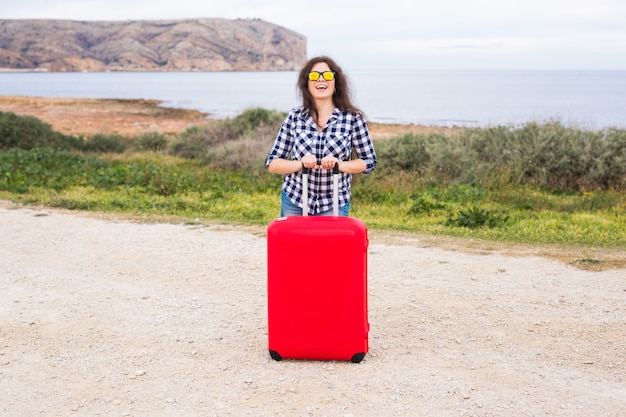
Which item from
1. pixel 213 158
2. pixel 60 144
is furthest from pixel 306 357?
pixel 60 144

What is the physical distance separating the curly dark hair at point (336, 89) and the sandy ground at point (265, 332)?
168 centimetres

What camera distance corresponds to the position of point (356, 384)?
440 cm

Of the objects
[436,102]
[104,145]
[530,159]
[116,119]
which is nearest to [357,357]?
[530,159]

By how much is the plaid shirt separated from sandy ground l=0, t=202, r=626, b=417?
43.8 inches

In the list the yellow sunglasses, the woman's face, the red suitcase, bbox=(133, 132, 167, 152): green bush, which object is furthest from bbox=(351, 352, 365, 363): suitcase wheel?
bbox=(133, 132, 167, 152): green bush

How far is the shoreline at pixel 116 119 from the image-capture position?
34.3 metres

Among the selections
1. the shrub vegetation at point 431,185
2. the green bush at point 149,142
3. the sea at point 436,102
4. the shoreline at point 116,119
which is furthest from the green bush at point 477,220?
the shoreline at point 116,119

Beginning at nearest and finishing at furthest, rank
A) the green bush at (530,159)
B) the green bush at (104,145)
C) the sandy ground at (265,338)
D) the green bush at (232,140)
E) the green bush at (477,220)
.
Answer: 1. the sandy ground at (265,338)
2. the green bush at (477,220)
3. the green bush at (530,159)
4. the green bush at (232,140)
5. the green bush at (104,145)

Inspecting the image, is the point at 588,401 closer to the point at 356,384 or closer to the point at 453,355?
the point at 453,355

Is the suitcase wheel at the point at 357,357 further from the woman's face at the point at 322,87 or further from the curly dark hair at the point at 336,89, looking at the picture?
the woman's face at the point at 322,87

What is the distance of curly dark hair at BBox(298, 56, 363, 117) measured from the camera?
4.76 m

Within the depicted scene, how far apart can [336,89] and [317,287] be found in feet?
4.31

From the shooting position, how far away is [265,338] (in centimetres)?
533

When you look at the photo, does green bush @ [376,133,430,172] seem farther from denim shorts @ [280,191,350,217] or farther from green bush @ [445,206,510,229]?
denim shorts @ [280,191,350,217]
